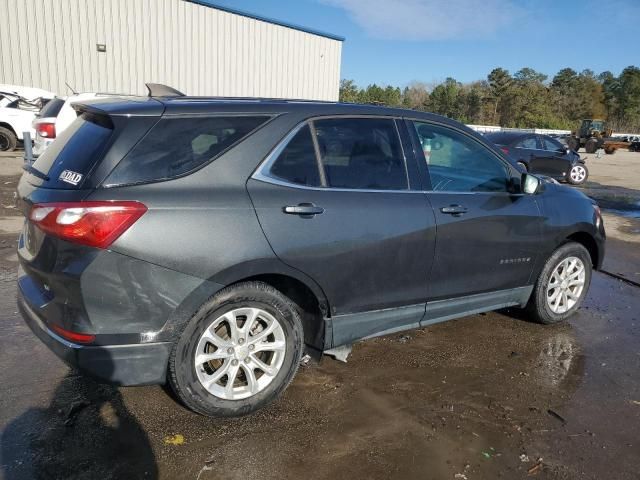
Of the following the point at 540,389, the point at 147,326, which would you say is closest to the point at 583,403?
the point at 540,389

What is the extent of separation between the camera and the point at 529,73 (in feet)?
254

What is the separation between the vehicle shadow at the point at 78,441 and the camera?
8.02 ft

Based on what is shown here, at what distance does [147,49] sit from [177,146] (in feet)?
64.7

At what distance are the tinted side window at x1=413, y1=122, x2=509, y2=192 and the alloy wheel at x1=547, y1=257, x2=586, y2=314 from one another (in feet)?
3.52

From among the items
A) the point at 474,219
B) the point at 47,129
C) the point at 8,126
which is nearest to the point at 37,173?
the point at 474,219

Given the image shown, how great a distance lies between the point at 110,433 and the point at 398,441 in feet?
5.13

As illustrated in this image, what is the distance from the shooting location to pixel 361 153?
3316 millimetres

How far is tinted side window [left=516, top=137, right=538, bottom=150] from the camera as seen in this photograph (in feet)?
50.3

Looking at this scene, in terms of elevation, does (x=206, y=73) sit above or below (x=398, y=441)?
above

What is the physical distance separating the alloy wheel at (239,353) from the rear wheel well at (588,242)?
9.86ft

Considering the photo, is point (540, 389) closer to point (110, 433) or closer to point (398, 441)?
point (398, 441)

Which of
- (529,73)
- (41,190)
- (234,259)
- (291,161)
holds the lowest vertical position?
(234,259)

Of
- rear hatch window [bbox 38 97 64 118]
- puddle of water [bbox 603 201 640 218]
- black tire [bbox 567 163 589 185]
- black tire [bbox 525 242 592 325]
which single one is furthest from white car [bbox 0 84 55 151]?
black tire [bbox 567 163 589 185]

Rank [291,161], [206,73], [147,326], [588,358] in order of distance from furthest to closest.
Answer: [206,73] → [588,358] → [291,161] → [147,326]
